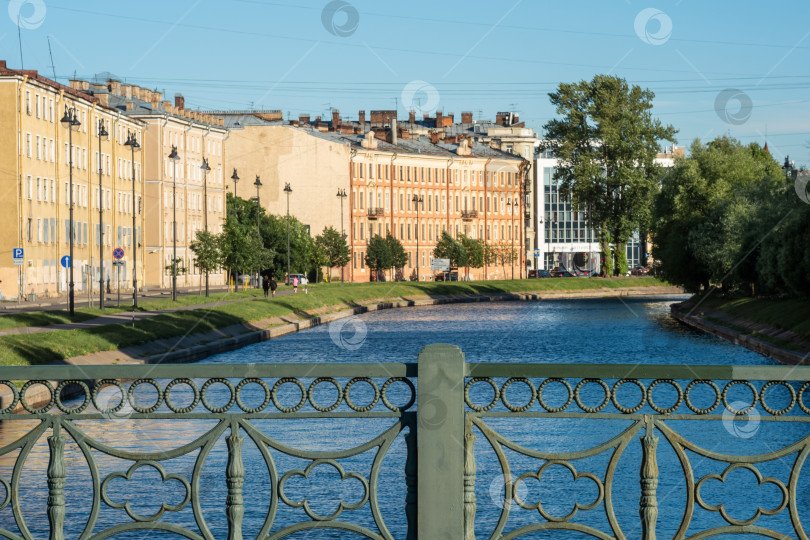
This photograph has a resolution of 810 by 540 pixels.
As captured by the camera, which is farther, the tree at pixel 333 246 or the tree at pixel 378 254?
the tree at pixel 378 254

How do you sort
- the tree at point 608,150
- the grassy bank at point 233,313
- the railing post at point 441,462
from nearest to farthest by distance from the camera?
the railing post at point 441,462
the grassy bank at point 233,313
the tree at point 608,150

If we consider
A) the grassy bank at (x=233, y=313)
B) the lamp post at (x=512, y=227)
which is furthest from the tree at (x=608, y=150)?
the lamp post at (x=512, y=227)

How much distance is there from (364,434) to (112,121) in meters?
74.9

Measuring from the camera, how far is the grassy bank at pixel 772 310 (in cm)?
5019

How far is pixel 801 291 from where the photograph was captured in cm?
5225

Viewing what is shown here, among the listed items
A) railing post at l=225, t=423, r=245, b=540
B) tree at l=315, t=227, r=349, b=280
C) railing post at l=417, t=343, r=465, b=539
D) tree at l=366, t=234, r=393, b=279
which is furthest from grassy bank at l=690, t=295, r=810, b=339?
tree at l=366, t=234, r=393, b=279

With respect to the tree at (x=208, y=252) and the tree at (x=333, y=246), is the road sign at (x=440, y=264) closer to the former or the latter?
the tree at (x=333, y=246)

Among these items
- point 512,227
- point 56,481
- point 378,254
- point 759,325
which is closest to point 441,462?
point 56,481

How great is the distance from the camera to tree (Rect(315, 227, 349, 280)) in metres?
126

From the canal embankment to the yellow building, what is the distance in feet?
100

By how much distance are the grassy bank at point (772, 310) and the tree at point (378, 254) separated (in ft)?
211

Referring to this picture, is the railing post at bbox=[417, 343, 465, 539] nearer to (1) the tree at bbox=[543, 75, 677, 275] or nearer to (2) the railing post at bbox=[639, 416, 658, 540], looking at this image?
(2) the railing post at bbox=[639, 416, 658, 540]

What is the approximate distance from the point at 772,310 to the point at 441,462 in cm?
5180

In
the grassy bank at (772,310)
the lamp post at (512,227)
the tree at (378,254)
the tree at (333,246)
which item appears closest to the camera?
the grassy bank at (772,310)
